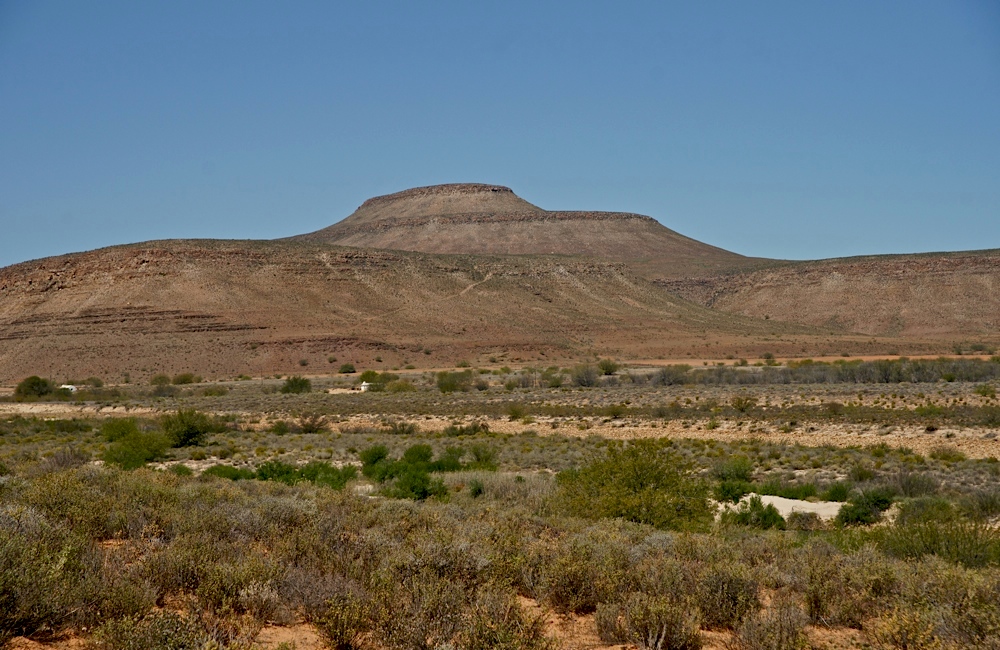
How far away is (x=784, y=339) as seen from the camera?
95.3 m

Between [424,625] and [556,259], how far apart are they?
115874 millimetres

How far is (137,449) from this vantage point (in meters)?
24.4

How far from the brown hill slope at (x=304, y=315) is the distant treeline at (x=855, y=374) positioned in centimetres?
2713

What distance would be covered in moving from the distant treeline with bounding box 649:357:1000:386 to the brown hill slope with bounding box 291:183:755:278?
9688 centimetres

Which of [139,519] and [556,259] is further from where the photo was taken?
[556,259]

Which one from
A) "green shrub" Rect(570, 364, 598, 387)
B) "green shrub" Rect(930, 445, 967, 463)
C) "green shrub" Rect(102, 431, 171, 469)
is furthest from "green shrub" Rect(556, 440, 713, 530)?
"green shrub" Rect(570, 364, 598, 387)

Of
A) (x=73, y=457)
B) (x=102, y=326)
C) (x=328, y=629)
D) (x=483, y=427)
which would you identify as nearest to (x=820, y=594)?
(x=328, y=629)

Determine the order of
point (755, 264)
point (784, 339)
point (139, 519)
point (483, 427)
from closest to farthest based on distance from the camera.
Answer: point (139, 519)
point (483, 427)
point (784, 339)
point (755, 264)

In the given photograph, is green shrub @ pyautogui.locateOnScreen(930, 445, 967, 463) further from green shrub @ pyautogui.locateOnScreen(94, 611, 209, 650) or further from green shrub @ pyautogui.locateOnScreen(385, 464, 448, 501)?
green shrub @ pyautogui.locateOnScreen(94, 611, 209, 650)

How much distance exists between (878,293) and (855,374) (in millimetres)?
84970

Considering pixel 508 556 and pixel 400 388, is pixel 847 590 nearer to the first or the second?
pixel 508 556

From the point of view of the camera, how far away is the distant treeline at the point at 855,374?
49969 mm

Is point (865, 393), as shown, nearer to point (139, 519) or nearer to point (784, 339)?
point (139, 519)

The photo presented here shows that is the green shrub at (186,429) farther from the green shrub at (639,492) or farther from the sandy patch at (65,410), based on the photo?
the green shrub at (639,492)
